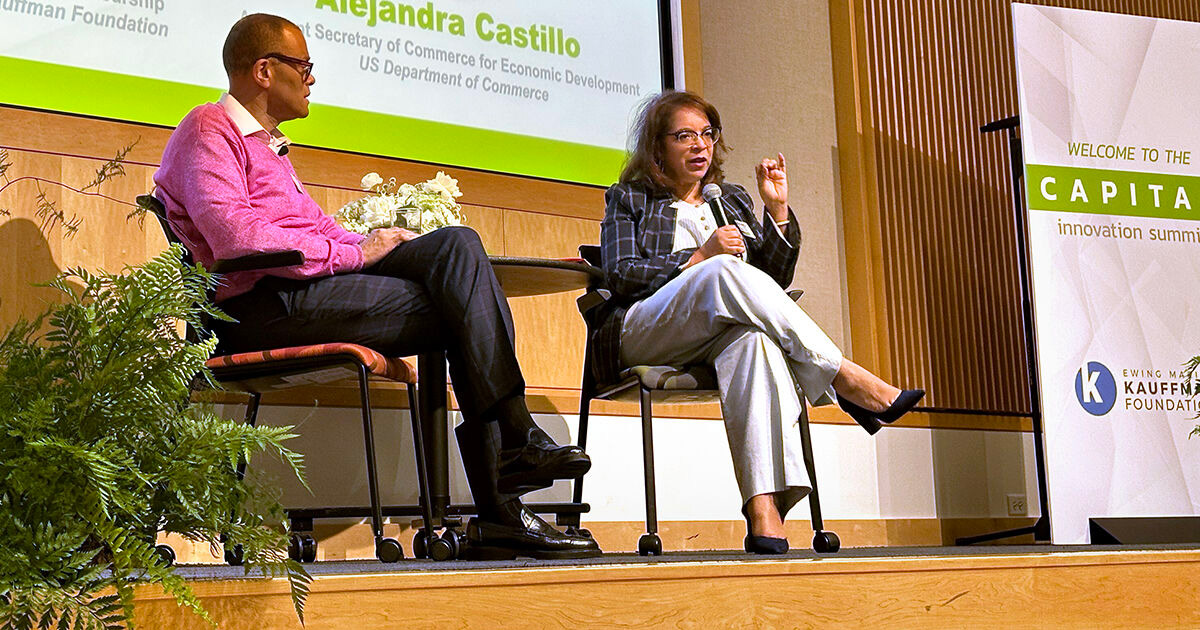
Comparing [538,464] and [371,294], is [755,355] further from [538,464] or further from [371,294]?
[371,294]

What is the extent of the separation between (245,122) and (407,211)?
1.27 ft

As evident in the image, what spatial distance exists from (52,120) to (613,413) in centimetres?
163

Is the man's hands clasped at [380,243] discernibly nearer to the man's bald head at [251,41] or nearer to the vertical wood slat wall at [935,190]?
the man's bald head at [251,41]

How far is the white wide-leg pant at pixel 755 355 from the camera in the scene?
2.54 m

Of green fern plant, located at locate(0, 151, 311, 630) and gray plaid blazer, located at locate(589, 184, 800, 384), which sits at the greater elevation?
gray plaid blazer, located at locate(589, 184, 800, 384)

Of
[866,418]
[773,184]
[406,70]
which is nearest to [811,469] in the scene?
[866,418]

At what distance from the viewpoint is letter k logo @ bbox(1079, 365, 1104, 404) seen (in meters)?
3.84

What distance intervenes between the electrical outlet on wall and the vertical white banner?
29.8 inches

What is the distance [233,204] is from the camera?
2.41 metres

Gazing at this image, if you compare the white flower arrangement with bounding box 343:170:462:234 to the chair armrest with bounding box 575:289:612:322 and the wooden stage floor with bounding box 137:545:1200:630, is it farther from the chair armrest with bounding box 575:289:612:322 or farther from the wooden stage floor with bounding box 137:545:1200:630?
the wooden stage floor with bounding box 137:545:1200:630

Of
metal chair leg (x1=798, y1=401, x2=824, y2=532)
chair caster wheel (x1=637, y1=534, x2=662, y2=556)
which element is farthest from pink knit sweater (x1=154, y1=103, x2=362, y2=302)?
metal chair leg (x1=798, y1=401, x2=824, y2=532)

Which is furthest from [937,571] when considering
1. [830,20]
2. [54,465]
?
[830,20]

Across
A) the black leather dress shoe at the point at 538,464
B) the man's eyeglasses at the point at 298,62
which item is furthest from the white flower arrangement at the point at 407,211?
the black leather dress shoe at the point at 538,464

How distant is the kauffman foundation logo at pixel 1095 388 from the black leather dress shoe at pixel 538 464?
220 cm
